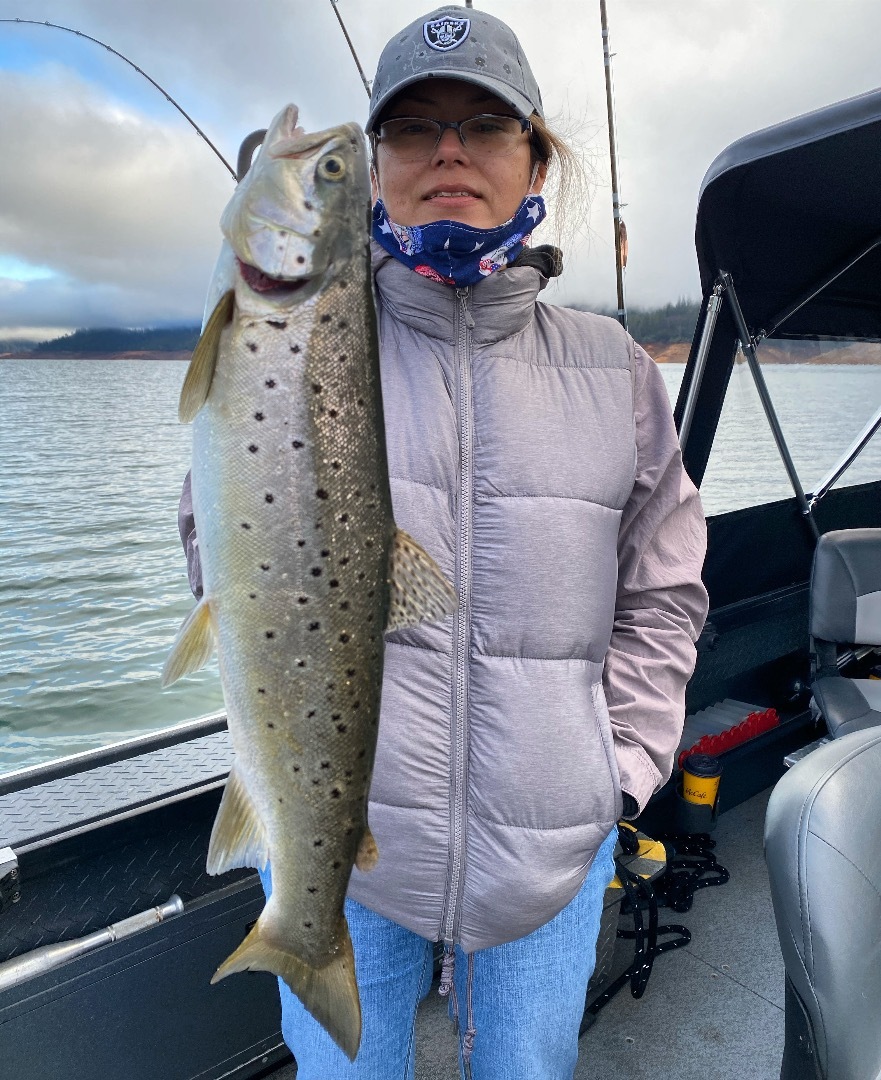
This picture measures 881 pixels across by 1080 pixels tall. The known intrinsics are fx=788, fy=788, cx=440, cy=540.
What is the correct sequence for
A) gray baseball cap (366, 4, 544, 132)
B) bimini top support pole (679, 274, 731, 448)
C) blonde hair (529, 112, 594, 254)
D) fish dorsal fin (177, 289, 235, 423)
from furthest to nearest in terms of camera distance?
bimini top support pole (679, 274, 731, 448) < blonde hair (529, 112, 594, 254) < gray baseball cap (366, 4, 544, 132) < fish dorsal fin (177, 289, 235, 423)

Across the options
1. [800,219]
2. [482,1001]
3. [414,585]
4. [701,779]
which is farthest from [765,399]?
[414,585]

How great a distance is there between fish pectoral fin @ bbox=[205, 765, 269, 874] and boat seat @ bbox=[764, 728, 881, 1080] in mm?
950

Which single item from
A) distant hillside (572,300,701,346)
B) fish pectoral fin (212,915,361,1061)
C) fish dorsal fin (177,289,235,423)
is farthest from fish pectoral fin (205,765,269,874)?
distant hillside (572,300,701,346)

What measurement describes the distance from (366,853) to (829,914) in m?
0.85

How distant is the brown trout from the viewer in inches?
40.2

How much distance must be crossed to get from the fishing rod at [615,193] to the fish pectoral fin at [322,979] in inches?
114

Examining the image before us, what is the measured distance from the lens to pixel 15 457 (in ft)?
30.7

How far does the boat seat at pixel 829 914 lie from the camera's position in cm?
136

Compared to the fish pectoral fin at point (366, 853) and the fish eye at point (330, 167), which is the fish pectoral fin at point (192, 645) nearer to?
the fish pectoral fin at point (366, 853)

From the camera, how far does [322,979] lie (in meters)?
1.22

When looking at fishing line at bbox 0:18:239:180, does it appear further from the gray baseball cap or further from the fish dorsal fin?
the fish dorsal fin

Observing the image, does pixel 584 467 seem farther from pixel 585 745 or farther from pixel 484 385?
pixel 585 745

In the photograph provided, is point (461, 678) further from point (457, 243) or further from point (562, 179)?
point (562, 179)

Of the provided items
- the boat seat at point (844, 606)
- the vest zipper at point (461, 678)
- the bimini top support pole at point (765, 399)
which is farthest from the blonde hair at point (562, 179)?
the boat seat at point (844, 606)
